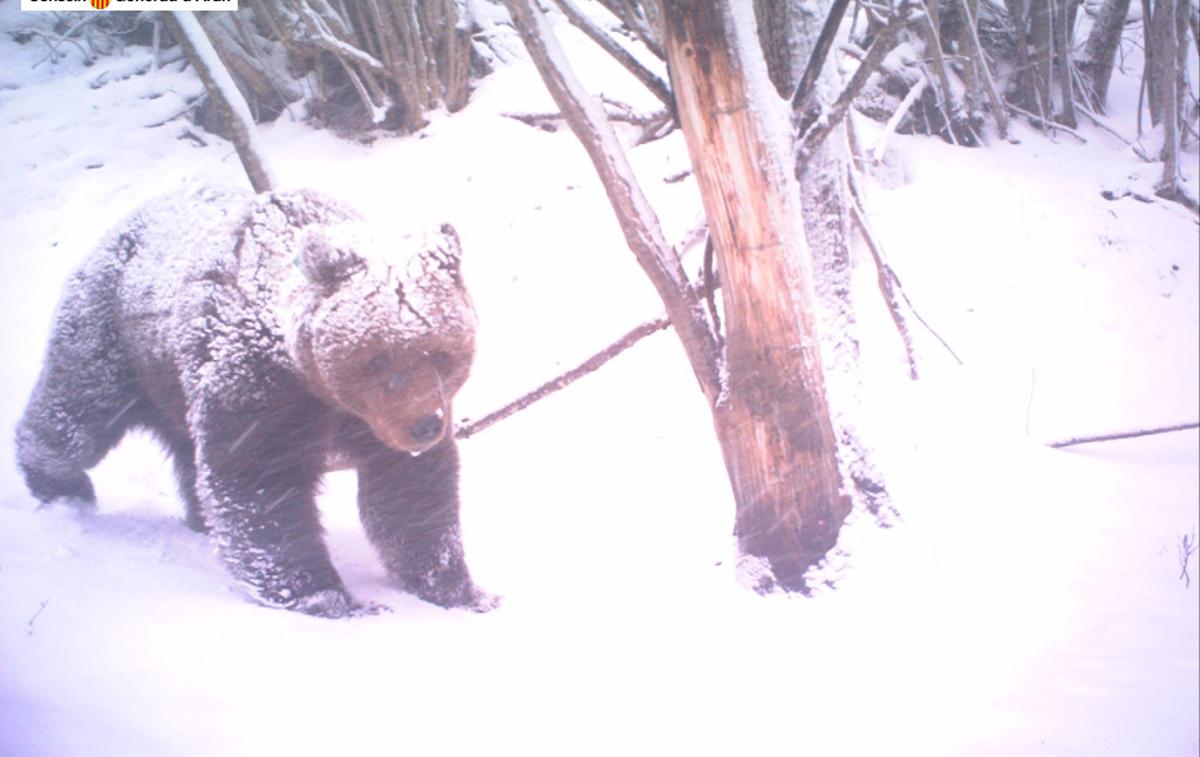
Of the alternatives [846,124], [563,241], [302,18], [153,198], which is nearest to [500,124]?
[563,241]

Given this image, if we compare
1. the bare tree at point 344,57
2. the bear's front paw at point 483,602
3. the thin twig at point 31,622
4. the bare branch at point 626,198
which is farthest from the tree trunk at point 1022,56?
the thin twig at point 31,622

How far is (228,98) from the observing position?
1622mm

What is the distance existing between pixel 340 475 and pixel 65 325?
725mm

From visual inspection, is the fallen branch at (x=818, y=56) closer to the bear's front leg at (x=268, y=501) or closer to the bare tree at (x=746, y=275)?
the bare tree at (x=746, y=275)

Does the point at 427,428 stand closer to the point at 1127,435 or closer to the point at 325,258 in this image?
the point at 325,258

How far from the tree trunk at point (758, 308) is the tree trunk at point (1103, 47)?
2.85ft

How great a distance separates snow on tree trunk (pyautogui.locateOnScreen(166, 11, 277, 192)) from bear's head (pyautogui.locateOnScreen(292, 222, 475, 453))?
205 millimetres

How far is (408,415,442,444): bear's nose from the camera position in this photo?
5.33 ft

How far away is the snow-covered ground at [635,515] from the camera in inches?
57.0

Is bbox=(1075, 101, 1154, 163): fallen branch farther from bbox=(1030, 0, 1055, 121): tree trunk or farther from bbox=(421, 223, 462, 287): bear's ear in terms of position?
bbox=(421, 223, 462, 287): bear's ear

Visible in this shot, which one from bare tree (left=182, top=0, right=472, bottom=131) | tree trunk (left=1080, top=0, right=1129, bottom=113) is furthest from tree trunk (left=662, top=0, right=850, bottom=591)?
tree trunk (left=1080, top=0, right=1129, bottom=113)

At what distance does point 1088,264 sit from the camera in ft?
6.07

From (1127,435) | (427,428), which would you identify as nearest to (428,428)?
(427,428)

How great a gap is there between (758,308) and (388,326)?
2.79 ft
